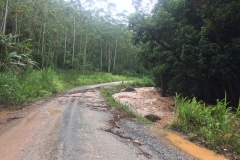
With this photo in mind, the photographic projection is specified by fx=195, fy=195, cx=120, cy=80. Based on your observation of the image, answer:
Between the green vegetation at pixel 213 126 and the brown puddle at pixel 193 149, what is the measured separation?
16 cm

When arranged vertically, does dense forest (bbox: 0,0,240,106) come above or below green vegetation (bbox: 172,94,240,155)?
above

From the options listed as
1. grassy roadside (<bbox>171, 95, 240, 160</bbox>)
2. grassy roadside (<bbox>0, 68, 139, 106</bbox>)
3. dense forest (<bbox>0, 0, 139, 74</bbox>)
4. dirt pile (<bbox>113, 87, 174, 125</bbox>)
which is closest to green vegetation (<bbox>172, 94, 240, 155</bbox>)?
grassy roadside (<bbox>171, 95, 240, 160</bbox>)

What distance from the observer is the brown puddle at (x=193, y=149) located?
12.0ft

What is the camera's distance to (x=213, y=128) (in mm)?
4219

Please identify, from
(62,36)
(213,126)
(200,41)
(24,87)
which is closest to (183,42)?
(200,41)

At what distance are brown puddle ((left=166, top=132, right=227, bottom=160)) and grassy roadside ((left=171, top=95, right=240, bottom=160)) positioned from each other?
14cm

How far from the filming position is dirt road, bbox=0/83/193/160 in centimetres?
329

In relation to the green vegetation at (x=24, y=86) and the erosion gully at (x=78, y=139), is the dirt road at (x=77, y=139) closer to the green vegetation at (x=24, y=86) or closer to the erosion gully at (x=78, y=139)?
the erosion gully at (x=78, y=139)

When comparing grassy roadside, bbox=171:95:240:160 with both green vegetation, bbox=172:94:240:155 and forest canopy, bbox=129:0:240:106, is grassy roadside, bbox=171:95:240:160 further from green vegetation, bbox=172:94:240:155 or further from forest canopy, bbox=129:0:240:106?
forest canopy, bbox=129:0:240:106

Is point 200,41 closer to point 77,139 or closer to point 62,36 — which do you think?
point 77,139

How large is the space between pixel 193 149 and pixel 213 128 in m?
0.68

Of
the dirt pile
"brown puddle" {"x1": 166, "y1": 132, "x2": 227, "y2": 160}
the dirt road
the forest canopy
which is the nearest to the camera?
the dirt road

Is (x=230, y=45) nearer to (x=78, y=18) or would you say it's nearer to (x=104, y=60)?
(x=78, y=18)

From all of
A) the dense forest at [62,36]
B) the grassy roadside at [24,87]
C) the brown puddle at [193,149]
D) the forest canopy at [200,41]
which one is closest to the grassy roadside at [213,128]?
the brown puddle at [193,149]
